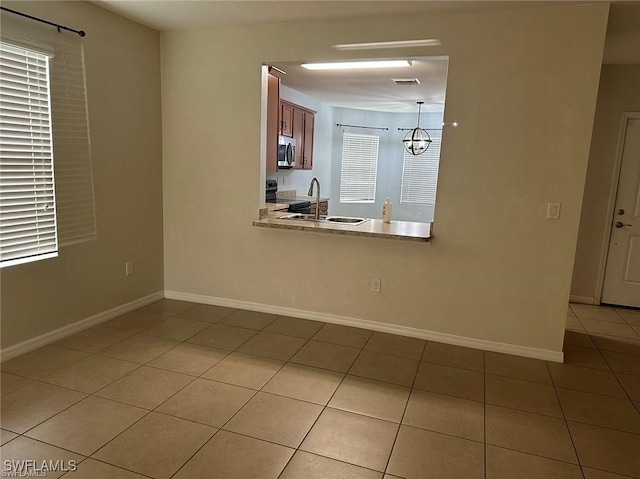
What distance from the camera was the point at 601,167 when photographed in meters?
4.48

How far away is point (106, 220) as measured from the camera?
11.5 ft

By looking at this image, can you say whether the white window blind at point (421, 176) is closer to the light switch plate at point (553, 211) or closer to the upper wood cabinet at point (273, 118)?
the upper wood cabinet at point (273, 118)

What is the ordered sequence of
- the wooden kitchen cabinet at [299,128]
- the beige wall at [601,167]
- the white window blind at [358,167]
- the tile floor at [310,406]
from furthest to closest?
the white window blind at [358,167] < the wooden kitchen cabinet at [299,128] < the beige wall at [601,167] < the tile floor at [310,406]

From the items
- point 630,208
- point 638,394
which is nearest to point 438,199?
point 638,394

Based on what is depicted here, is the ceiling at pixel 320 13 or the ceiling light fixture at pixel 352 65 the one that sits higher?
the ceiling at pixel 320 13

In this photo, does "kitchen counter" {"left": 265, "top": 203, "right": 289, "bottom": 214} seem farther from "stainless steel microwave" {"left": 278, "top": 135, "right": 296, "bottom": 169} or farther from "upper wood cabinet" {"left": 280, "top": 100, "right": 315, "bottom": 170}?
"upper wood cabinet" {"left": 280, "top": 100, "right": 315, "bottom": 170}

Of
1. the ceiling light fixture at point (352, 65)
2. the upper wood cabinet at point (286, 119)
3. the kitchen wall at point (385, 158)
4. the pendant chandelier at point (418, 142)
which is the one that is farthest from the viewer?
the kitchen wall at point (385, 158)

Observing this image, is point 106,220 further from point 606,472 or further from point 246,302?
point 606,472

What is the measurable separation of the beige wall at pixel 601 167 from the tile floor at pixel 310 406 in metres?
1.23

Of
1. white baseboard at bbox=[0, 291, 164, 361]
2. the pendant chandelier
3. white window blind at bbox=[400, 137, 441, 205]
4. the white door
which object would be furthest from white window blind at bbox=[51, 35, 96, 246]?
white window blind at bbox=[400, 137, 441, 205]

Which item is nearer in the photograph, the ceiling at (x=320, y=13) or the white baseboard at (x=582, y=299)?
the ceiling at (x=320, y=13)

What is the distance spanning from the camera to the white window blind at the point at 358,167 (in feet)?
26.0

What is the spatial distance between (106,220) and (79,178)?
1.40 feet

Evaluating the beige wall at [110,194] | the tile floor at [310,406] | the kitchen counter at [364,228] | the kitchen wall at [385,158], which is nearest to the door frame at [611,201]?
the tile floor at [310,406]
